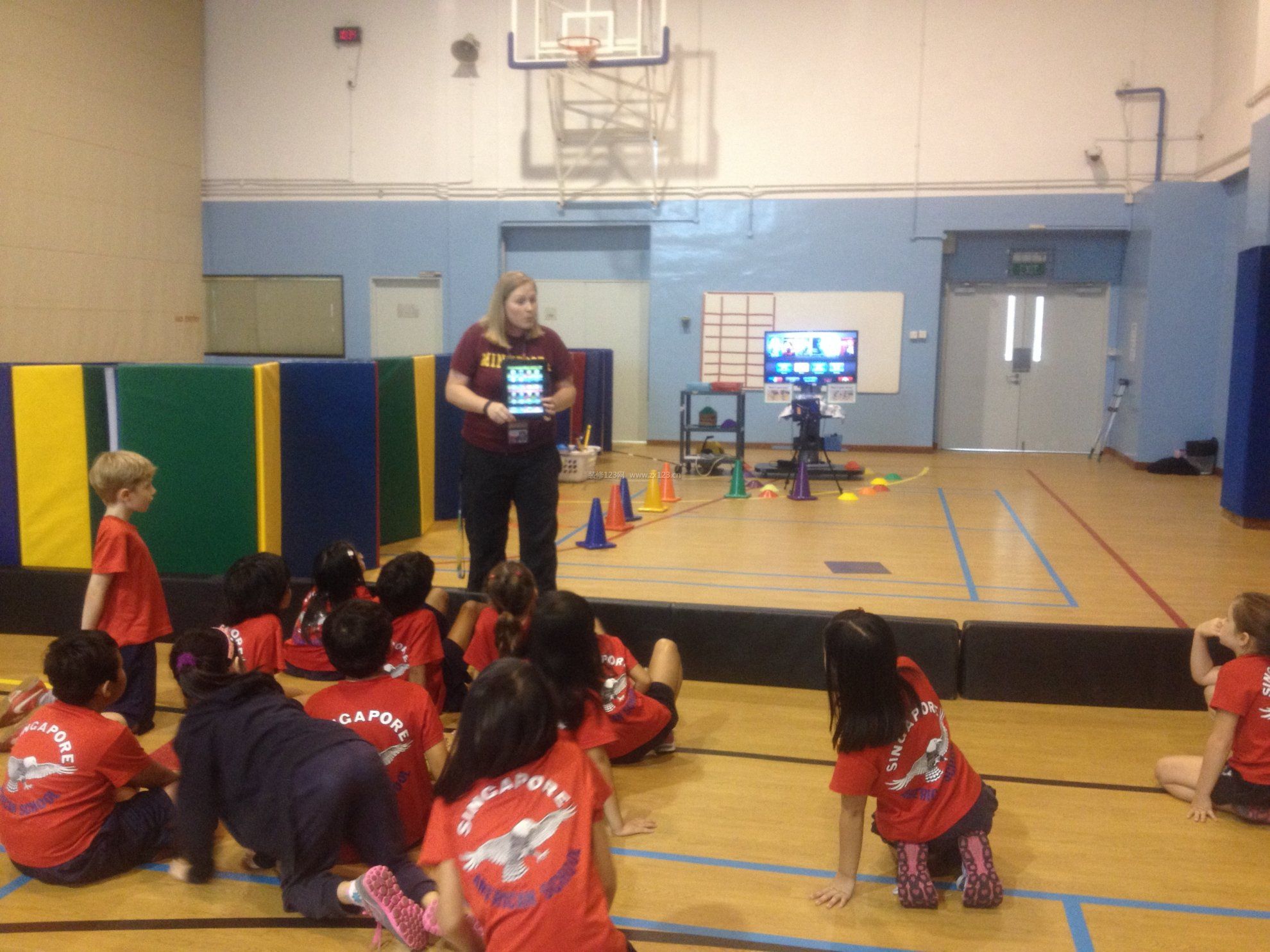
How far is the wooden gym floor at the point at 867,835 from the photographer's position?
256 cm

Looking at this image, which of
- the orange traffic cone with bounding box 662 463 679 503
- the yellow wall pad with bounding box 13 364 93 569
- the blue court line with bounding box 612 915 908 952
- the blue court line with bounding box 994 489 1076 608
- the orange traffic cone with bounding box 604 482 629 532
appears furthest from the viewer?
the orange traffic cone with bounding box 662 463 679 503

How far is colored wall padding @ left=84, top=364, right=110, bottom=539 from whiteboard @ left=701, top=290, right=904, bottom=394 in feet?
30.0

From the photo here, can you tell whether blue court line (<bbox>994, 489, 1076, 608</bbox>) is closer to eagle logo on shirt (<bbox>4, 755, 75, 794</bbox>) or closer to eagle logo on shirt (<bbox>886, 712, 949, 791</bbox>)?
eagle logo on shirt (<bbox>886, 712, 949, 791</bbox>)

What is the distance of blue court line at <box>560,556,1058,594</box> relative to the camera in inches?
231

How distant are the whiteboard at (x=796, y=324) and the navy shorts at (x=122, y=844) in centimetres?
1100

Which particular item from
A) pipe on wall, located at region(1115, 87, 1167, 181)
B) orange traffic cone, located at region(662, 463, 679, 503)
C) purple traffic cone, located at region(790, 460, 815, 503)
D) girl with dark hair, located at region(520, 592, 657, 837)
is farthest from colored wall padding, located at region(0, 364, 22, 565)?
pipe on wall, located at region(1115, 87, 1167, 181)

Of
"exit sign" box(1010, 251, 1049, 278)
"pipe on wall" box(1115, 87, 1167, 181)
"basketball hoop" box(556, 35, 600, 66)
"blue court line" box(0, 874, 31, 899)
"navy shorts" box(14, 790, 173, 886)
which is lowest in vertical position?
"blue court line" box(0, 874, 31, 899)

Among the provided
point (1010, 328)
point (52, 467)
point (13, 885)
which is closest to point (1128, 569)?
point (13, 885)

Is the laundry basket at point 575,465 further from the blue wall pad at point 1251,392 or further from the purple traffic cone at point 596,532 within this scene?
the blue wall pad at point 1251,392

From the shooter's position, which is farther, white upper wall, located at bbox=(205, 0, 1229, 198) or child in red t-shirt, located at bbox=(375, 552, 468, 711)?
white upper wall, located at bbox=(205, 0, 1229, 198)

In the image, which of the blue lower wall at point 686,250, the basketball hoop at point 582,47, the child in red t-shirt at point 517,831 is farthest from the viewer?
the blue lower wall at point 686,250

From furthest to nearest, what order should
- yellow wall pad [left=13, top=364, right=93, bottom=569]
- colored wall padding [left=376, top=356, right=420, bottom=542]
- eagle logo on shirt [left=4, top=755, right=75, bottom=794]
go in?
1. colored wall padding [left=376, top=356, right=420, bottom=542]
2. yellow wall pad [left=13, top=364, right=93, bottom=569]
3. eagle logo on shirt [left=4, top=755, right=75, bottom=794]

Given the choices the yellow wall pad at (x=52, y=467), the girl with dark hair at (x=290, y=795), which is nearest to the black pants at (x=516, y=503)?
the girl with dark hair at (x=290, y=795)

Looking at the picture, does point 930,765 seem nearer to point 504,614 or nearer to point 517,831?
point 517,831
